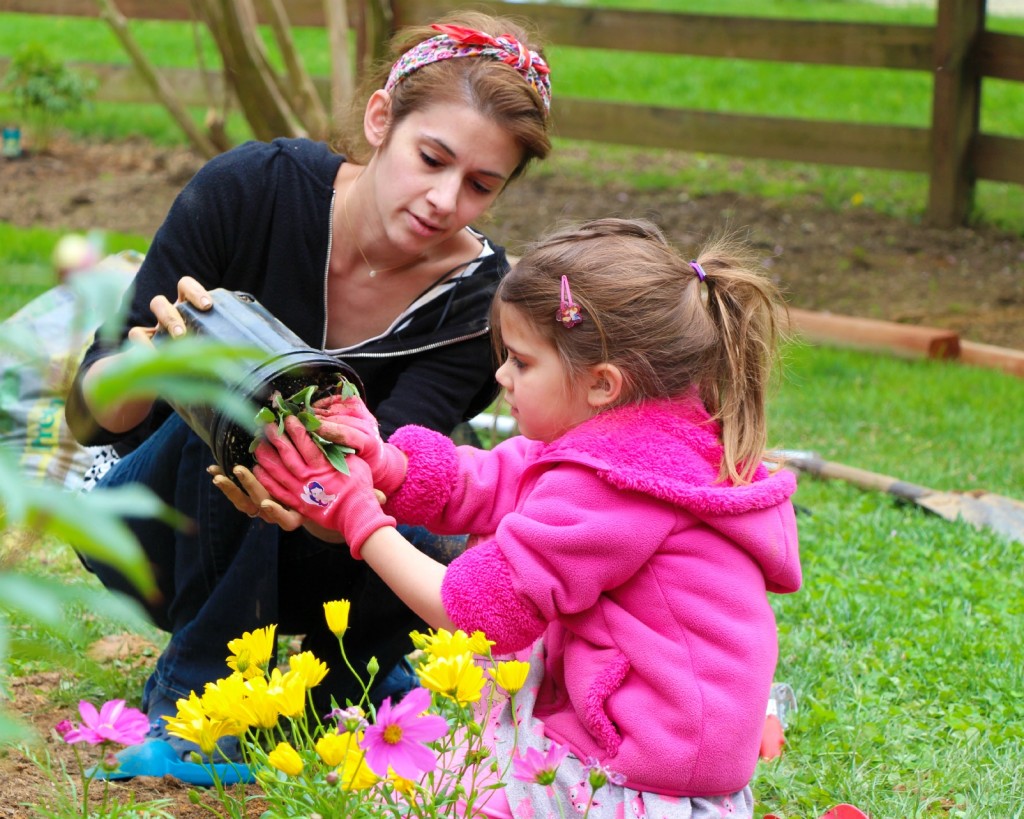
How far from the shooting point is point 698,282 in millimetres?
2012

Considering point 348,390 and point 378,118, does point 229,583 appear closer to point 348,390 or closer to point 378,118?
point 348,390

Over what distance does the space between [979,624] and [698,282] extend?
5.02 ft

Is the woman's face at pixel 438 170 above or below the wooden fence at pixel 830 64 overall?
above

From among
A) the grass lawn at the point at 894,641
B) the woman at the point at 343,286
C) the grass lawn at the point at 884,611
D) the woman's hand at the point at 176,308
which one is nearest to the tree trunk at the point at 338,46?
the grass lawn at the point at 884,611

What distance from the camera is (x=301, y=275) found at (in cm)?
266

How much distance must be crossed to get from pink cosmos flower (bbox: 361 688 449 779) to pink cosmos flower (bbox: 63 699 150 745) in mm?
269

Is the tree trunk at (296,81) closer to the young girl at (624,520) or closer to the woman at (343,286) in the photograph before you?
the woman at (343,286)

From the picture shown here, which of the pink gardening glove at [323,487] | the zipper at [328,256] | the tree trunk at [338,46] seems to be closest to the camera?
the pink gardening glove at [323,487]

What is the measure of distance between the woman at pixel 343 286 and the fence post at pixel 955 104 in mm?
5620

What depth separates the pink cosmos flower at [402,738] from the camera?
4.58ft

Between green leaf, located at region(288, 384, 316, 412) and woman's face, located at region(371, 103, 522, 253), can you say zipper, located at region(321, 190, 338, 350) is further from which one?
green leaf, located at region(288, 384, 316, 412)

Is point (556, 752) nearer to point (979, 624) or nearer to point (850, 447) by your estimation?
point (979, 624)

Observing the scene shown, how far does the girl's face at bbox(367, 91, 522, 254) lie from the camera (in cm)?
245

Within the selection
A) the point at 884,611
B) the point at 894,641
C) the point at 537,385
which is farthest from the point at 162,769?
the point at 884,611
